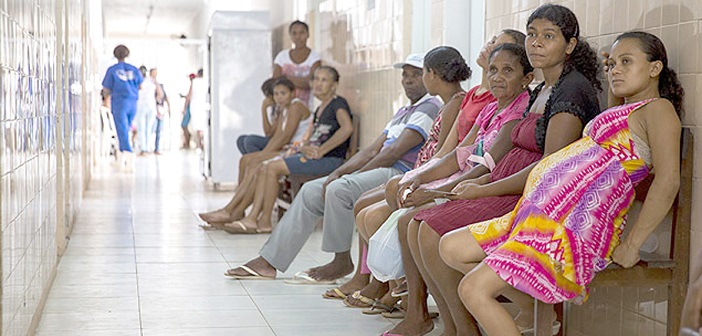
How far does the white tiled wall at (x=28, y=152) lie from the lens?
2.85m

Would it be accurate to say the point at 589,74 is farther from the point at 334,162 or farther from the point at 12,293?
the point at 334,162

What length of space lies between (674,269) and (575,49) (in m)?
0.84

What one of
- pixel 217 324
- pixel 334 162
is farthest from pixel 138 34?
pixel 217 324

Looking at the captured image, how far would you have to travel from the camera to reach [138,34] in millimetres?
29344

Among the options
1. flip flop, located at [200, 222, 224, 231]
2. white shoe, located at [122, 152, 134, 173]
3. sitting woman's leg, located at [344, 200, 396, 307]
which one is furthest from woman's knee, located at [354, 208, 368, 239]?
white shoe, located at [122, 152, 134, 173]

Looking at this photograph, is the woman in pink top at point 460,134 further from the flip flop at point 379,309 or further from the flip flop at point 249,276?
the flip flop at point 249,276

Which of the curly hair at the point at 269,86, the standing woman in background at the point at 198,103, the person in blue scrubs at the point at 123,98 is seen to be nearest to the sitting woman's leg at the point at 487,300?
the curly hair at the point at 269,86

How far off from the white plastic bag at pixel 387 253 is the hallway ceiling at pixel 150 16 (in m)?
15.1

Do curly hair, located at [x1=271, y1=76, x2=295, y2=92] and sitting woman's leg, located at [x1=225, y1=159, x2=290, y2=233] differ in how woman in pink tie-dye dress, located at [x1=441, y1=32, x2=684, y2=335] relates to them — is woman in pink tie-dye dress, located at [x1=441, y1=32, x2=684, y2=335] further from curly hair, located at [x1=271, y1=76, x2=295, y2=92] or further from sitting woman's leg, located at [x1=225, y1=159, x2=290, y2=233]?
curly hair, located at [x1=271, y1=76, x2=295, y2=92]

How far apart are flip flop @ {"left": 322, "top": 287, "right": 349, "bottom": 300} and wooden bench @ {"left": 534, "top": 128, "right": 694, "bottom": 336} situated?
171 cm

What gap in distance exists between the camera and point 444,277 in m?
3.40

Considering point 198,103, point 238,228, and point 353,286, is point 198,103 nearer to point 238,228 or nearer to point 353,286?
point 238,228

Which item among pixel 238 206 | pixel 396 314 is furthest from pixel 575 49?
pixel 238 206

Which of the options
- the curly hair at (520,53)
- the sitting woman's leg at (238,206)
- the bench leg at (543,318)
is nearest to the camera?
the bench leg at (543,318)
